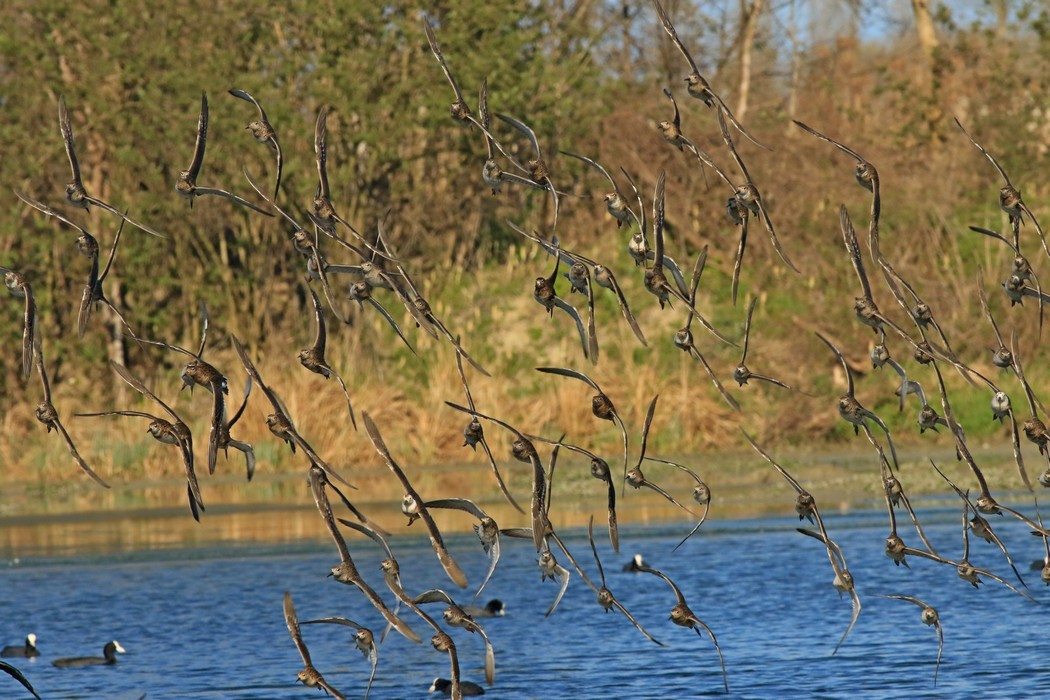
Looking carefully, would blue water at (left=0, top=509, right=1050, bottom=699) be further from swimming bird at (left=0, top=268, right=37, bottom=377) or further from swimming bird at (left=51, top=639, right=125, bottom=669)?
swimming bird at (left=0, top=268, right=37, bottom=377)

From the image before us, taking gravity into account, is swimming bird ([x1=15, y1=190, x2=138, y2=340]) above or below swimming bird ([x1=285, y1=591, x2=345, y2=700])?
above

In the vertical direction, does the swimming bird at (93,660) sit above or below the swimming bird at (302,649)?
below

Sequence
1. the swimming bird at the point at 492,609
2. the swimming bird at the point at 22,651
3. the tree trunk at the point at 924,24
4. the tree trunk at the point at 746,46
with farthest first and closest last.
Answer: the tree trunk at the point at 746,46 < the tree trunk at the point at 924,24 < the swimming bird at the point at 492,609 < the swimming bird at the point at 22,651

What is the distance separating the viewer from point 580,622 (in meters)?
16.6

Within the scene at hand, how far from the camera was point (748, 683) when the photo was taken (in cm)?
1326

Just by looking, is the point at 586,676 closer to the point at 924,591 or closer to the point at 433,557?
the point at 924,591

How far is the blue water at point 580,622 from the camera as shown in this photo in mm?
13586

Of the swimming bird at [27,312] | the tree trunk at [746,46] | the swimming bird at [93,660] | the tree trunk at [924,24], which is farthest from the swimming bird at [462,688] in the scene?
the tree trunk at [924,24]

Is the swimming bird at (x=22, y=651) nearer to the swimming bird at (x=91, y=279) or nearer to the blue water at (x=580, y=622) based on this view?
the blue water at (x=580, y=622)

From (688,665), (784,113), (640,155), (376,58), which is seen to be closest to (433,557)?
(688,665)

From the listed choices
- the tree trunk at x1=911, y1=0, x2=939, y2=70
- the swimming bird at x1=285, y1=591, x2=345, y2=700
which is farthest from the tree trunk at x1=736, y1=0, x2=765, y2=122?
the swimming bird at x1=285, y1=591, x2=345, y2=700

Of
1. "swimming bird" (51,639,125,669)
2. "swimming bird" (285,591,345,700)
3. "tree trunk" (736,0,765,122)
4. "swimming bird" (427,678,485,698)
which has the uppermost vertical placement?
"tree trunk" (736,0,765,122)

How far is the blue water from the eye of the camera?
13586 millimetres

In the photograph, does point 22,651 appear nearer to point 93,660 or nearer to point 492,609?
point 93,660
